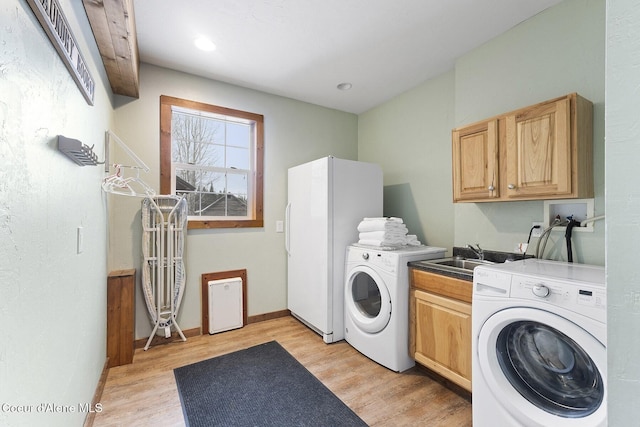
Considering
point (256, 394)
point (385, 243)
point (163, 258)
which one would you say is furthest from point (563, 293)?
point (163, 258)

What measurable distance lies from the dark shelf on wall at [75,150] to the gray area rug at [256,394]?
1.56 m

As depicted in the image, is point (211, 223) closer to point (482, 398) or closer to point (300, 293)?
point (300, 293)

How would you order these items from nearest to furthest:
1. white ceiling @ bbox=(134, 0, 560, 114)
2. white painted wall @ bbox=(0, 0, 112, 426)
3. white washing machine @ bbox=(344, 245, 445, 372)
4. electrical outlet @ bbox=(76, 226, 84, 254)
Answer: white painted wall @ bbox=(0, 0, 112, 426) → electrical outlet @ bbox=(76, 226, 84, 254) → white ceiling @ bbox=(134, 0, 560, 114) → white washing machine @ bbox=(344, 245, 445, 372)

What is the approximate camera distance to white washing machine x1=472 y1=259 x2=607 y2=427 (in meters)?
1.16

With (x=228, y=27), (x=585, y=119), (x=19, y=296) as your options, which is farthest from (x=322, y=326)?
(x=228, y=27)

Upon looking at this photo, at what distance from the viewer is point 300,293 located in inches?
120

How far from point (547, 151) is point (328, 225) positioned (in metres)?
1.66

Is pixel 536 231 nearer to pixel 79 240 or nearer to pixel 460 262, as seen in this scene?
pixel 460 262

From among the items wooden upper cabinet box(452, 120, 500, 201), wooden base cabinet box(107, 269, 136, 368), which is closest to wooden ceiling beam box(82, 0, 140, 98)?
wooden base cabinet box(107, 269, 136, 368)

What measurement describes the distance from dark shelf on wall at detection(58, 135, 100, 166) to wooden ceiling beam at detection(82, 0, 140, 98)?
0.81m

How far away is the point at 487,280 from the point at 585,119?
3.77 ft

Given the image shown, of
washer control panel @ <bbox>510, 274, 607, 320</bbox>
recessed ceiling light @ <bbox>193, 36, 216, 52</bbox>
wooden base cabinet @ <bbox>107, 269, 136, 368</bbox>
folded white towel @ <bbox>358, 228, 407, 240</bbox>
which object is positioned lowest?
wooden base cabinet @ <bbox>107, 269, 136, 368</bbox>

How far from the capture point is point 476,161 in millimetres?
2070

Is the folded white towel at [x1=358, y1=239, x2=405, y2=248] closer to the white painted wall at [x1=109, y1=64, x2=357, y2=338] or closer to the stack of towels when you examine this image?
the stack of towels
